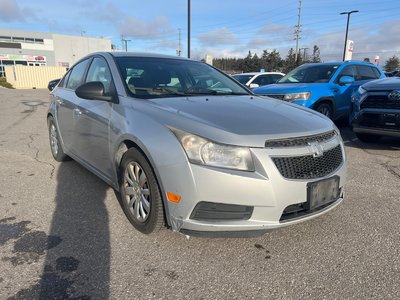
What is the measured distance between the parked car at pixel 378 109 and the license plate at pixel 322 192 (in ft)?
11.6

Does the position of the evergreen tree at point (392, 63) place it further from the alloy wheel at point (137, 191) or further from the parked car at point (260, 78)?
the alloy wheel at point (137, 191)

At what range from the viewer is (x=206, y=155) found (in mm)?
2486

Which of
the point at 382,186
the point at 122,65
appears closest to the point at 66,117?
the point at 122,65

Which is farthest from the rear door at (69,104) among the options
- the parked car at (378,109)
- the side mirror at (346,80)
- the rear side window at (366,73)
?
the rear side window at (366,73)

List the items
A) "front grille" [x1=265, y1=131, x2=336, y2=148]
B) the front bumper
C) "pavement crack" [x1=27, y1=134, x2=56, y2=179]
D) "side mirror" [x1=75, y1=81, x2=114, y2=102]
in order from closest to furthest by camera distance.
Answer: the front bumper
"front grille" [x1=265, y1=131, x2=336, y2=148]
"side mirror" [x1=75, y1=81, x2=114, y2=102]
"pavement crack" [x1=27, y1=134, x2=56, y2=179]

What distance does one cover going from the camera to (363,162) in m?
5.56

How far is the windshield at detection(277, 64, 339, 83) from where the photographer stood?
26.7 ft

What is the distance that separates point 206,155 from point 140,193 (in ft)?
2.77

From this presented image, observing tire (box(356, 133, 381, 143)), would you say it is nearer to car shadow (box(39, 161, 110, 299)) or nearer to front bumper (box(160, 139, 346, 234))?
front bumper (box(160, 139, 346, 234))

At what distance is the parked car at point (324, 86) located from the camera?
733cm

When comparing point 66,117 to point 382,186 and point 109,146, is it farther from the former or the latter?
point 382,186

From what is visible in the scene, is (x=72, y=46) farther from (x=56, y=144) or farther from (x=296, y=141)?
(x=296, y=141)

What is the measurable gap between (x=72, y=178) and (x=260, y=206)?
2963 millimetres

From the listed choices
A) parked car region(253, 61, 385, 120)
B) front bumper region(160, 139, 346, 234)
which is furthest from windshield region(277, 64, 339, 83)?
front bumper region(160, 139, 346, 234)
